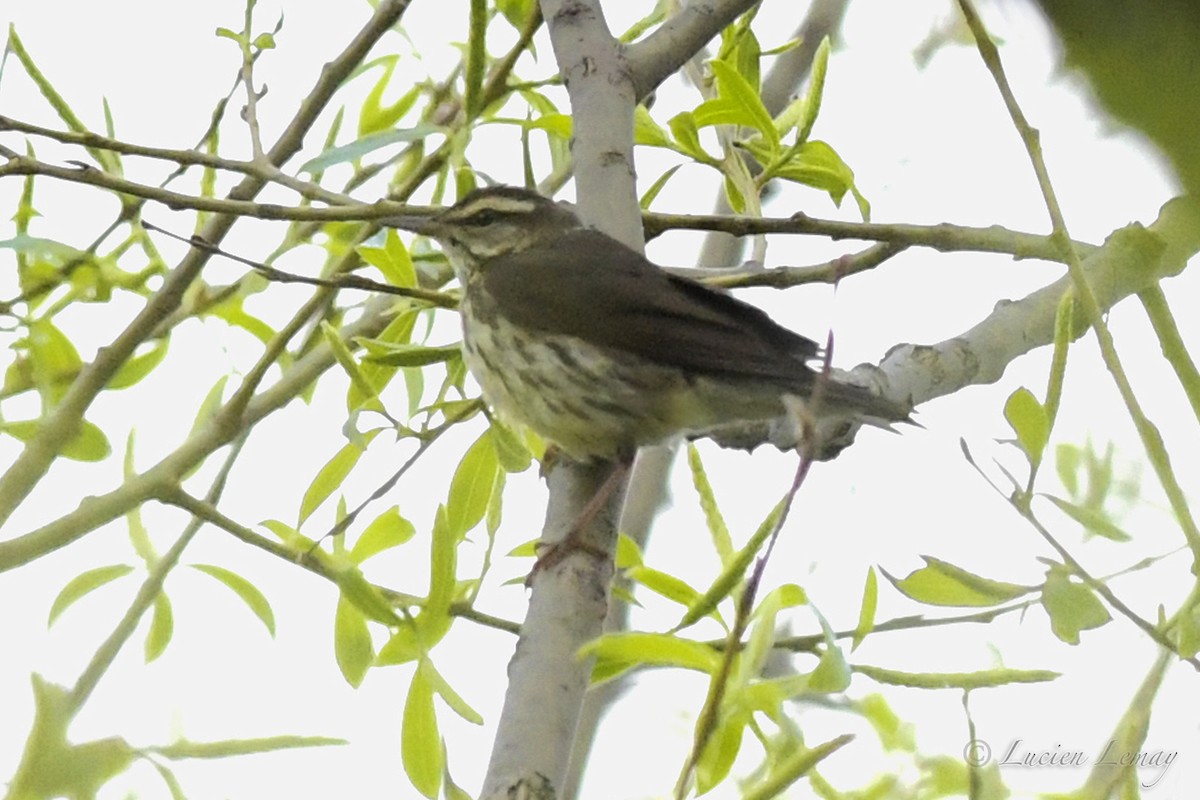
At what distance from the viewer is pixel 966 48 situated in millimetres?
4684

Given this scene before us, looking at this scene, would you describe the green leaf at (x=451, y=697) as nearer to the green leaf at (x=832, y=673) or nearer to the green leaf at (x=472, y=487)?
the green leaf at (x=472, y=487)

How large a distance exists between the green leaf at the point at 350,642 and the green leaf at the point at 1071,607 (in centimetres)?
124

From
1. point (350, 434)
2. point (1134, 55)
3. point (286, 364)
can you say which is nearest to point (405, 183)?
point (286, 364)

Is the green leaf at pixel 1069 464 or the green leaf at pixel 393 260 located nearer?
the green leaf at pixel 1069 464

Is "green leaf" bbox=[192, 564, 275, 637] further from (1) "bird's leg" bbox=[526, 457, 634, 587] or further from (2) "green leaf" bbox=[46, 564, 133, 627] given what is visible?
(1) "bird's leg" bbox=[526, 457, 634, 587]

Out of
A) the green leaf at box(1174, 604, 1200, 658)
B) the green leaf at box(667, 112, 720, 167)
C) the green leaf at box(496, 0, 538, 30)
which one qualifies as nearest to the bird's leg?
the green leaf at box(667, 112, 720, 167)

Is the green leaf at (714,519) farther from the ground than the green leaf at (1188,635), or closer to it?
farther from the ground

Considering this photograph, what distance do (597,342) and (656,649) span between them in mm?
1902

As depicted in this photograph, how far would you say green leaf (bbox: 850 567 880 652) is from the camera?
2.09 m

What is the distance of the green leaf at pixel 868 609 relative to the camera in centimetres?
209

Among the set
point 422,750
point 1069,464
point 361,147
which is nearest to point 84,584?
point 422,750

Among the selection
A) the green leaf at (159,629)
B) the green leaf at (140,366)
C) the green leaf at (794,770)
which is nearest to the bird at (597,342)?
the green leaf at (140,366)

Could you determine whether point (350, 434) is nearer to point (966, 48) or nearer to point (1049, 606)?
point (1049, 606)

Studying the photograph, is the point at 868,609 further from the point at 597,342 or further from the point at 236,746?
the point at 597,342
